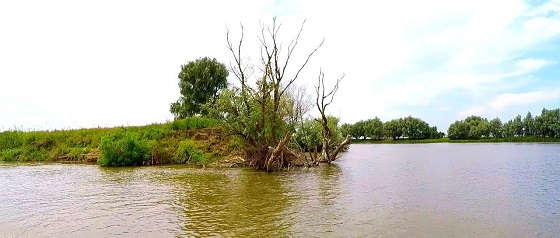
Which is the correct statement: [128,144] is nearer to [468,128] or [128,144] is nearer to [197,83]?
[197,83]

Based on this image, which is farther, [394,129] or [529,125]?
[394,129]

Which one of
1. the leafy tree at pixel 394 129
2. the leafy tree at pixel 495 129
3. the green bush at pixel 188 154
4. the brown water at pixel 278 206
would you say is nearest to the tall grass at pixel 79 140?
the green bush at pixel 188 154

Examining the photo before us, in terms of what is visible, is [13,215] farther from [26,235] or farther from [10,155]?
[10,155]

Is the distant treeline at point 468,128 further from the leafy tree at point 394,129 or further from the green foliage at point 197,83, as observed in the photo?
the green foliage at point 197,83

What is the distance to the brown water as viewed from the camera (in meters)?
10.0

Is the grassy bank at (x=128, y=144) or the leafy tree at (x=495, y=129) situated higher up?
the leafy tree at (x=495, y=129)

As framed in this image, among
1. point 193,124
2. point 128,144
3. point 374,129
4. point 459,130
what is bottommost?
point 128,144

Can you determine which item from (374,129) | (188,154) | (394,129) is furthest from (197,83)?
(394,129)

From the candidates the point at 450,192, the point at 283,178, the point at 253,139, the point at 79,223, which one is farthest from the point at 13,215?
the point at 253,139

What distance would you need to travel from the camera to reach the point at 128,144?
28.6 m

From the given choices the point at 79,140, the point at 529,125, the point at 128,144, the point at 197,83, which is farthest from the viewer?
the point at 529,125

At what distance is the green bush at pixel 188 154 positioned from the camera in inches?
1180

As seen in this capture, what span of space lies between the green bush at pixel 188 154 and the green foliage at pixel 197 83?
26.2m

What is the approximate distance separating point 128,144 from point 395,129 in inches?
4349
